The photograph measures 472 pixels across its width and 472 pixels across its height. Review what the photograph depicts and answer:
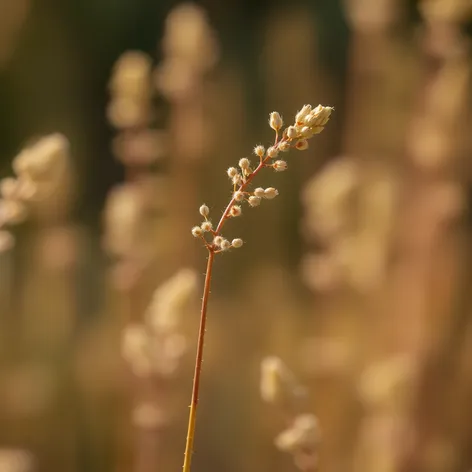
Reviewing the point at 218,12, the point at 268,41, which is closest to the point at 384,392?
the point at 268,41

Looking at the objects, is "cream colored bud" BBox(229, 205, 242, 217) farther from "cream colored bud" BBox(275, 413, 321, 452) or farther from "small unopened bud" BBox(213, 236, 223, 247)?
"cream colored bud" BBox(275, 413, 321, 452)

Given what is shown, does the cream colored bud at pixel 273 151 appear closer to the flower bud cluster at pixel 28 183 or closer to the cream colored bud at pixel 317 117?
the cream colored bud at pixel 317 117

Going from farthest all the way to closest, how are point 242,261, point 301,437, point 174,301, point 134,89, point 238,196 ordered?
point 242,261 → point 134,89 → point 174,301 → point 301,437 → point 238,196

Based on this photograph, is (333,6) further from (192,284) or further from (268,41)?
(192,284)

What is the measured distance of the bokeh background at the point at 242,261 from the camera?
0.85m

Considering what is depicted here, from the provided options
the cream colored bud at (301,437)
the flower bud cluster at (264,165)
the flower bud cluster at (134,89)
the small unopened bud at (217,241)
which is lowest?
the cream colored bud at (301,437)

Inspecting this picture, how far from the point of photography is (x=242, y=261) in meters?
1.40

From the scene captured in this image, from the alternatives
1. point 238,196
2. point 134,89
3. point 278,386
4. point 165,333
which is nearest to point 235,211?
point 238,196

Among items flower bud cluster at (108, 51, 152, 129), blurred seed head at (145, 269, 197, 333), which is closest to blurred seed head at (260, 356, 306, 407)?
blurred seed head at (145, 269, 197, 333)

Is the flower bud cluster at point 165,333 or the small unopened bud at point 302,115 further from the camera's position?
the flower bud cluster at point 165,333

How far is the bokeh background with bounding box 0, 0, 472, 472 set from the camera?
0.85m

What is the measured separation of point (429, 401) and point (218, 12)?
1.09m

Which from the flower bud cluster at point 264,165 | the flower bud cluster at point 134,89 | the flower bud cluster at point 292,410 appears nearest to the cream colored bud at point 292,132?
the flower bud cluster at point 264,165

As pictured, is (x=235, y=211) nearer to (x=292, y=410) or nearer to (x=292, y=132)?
(x=292, y=132)
